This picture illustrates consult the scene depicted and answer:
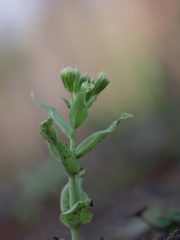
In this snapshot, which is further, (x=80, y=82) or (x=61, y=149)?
(x=80, y=82)

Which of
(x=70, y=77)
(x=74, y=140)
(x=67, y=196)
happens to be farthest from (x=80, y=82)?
(x=67, y=196)

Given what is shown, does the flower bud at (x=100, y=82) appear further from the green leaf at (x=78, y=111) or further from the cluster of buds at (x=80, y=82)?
the green leaf at (x=78, y=111)

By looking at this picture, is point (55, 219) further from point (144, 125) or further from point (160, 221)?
point (144, 125)

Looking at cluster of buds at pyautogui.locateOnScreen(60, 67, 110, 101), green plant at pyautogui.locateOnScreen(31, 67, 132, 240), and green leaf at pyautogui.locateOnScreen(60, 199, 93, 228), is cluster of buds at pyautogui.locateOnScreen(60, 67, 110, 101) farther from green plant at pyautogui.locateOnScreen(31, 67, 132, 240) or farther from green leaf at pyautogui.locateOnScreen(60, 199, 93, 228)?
green leaf at pyautogui.locateOnScreen(60, 199, 93, 228)

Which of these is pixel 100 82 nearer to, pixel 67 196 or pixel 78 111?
pixel 78 111

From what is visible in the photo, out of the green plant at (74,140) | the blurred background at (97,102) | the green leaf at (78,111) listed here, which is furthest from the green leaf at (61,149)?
the blurred background at (97,102)

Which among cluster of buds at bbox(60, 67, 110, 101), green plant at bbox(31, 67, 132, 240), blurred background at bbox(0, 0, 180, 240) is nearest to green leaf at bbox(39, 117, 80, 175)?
green plant at bbox(31, 67, 132, 240)
